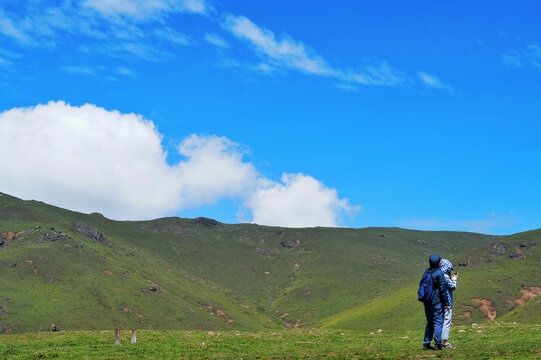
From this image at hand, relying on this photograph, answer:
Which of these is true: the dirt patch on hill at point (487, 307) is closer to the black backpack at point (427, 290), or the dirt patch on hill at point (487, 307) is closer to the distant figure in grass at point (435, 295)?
the distant figure in grass at point (435, 295)

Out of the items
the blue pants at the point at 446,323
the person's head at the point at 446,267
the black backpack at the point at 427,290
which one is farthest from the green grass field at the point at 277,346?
the person's head at the point at 446,267

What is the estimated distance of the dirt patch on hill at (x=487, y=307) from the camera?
171750mm

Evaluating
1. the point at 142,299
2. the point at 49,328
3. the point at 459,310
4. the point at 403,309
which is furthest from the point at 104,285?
the point at 459,310

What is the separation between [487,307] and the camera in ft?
579

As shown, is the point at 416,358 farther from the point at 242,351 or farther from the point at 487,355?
the point at 242,351

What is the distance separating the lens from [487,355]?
2094 centimetres

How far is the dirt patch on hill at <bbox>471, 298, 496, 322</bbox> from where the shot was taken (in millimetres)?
171750

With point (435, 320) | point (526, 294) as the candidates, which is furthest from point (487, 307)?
point (435, 320)

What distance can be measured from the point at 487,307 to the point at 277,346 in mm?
171347

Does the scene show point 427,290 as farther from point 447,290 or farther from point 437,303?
point 447,290

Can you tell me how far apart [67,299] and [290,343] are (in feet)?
555

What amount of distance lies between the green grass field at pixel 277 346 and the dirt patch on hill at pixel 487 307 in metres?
152

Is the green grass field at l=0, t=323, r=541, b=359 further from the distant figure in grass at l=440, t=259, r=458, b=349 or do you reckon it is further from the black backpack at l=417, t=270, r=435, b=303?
the black backpack at l=417, t=270, r=435, b=303

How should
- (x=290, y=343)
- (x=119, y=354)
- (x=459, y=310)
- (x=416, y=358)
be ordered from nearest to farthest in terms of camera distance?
1. (x=416, y=358)
2. (x=119, y=354)
3. (x=290, y=343)
4. (x=459, y=310)
